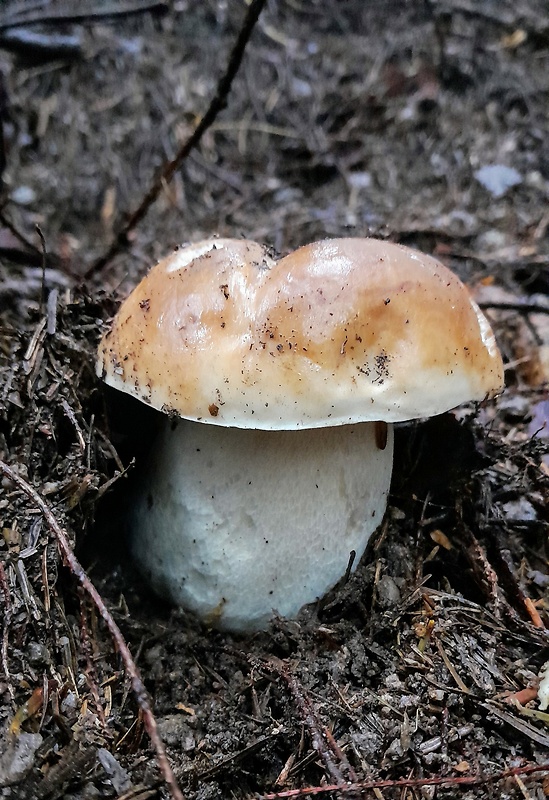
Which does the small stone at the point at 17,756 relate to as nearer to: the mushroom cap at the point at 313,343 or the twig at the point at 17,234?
the mushroom cap at the point at 313,343

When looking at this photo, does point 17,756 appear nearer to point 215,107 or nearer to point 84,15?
point 215,107

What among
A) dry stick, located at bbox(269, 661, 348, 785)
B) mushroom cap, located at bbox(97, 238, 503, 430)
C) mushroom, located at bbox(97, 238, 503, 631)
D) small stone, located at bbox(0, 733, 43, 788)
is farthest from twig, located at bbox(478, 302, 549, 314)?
small stone, located at bbox(0, 733, 43, 788)

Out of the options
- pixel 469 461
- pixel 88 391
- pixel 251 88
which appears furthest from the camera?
pixel 251 88

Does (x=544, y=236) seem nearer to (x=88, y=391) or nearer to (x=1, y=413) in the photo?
(x=88, y=391)

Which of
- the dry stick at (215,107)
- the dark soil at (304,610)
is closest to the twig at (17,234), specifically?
the dark soil at (304,610)

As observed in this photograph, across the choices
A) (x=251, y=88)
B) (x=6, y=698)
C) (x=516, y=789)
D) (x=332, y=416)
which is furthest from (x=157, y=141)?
(x=516, y=789)

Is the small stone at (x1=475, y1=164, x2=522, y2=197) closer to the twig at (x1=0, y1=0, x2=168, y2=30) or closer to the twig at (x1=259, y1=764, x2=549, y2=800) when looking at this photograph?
the twig at (x1=0, y1=0, x2=168, y2=30)

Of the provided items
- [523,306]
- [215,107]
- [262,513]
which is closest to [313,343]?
[262,513]
